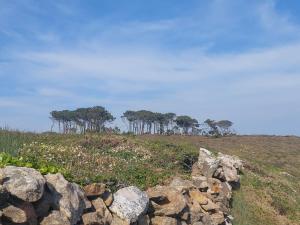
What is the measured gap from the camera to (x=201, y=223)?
45.3 feet

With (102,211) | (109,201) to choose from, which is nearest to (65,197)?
(102,211)

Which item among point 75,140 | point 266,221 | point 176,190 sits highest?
point 75,140

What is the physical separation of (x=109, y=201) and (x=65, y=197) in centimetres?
205

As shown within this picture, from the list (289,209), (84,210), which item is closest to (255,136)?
(289,209)

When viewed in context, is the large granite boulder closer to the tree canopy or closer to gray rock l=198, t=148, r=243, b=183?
gray rock l=198, t=148, r=243, b=183

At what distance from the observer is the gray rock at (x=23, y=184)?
312 inches

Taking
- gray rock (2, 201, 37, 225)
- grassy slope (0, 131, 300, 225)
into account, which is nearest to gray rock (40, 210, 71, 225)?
gray rock (2, 201, 37, 225)

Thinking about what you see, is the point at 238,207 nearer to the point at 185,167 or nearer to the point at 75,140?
the point at 185,167

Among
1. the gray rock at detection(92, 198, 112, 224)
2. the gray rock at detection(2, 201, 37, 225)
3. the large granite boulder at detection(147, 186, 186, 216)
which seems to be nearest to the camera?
the gray rock at detection(2, 201, 37, 225)

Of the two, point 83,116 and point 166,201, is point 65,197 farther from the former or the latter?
point 83,116

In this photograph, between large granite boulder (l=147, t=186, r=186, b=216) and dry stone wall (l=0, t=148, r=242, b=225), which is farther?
large granite boulder (l=147, t=186, r=186, b=216)

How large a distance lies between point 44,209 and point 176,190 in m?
5.61

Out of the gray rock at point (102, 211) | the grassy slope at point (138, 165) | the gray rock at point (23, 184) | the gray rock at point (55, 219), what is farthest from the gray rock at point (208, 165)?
the gray rock at point (23, 184)

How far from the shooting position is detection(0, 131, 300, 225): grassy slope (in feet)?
45.9
